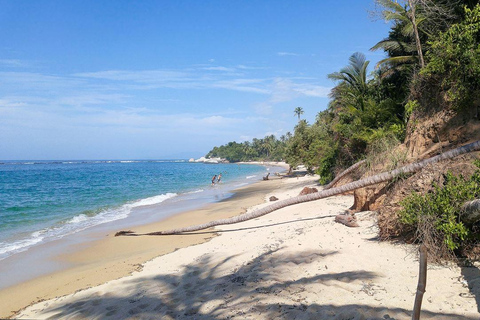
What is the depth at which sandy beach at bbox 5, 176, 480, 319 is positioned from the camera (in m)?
3.97

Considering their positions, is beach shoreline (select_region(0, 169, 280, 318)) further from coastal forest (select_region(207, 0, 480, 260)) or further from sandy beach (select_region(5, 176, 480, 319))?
coastal forest (select_region(207, 0, 480, 260))

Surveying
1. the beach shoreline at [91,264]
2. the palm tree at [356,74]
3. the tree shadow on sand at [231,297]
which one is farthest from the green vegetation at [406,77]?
the beach shoreline at [91,264]

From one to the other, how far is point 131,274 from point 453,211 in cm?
638

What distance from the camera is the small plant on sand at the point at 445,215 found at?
4.68 metres

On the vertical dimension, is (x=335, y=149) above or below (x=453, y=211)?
above

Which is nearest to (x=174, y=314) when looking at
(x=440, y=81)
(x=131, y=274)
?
(x=131, y=274)

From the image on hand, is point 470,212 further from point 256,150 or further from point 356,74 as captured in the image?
point 256,150

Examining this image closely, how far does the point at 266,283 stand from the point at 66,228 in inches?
471

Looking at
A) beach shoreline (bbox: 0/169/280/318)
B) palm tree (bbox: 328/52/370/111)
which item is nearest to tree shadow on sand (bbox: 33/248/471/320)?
beach shoreline (bbox: 0/169/280/318)

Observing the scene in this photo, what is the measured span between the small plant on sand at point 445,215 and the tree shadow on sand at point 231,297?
46.9 inches

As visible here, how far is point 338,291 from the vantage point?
4.40 metres

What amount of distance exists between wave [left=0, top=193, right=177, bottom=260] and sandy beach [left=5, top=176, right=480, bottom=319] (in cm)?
351

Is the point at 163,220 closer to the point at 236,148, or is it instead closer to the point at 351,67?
the point at 351,67

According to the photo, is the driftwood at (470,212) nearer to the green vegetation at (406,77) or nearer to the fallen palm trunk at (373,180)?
the fallen palm trunk at (373,180)
